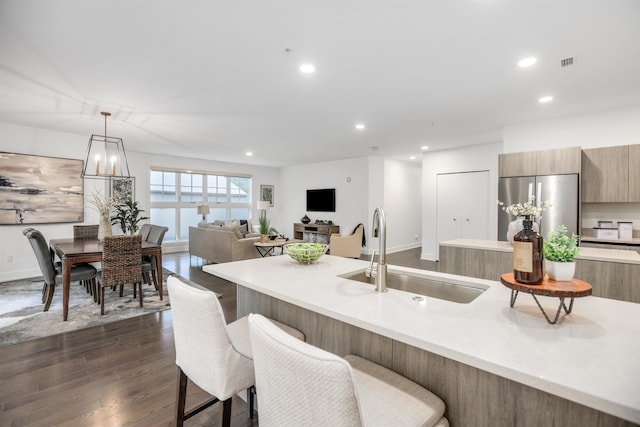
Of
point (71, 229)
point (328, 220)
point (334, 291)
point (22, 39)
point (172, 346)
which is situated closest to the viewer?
point (334, 291)

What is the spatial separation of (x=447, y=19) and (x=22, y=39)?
3.16 metres

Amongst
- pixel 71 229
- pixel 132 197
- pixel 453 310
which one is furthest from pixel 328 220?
pixel 453 310

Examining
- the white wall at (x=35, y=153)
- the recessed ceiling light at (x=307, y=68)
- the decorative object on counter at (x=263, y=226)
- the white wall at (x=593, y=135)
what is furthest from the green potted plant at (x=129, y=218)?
the white wall at (x=593, y=135)

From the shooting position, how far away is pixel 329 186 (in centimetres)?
866

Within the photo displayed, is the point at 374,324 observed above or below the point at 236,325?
above

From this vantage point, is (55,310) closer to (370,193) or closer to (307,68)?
(307,68)

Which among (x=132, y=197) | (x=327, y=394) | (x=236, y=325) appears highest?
(x=132, y=197)

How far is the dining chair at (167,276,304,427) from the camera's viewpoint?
A: 4.00 ft

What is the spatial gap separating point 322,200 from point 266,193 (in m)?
2.14

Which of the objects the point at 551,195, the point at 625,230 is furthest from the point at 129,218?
the point at 625,230

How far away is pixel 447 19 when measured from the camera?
2049 millimetres

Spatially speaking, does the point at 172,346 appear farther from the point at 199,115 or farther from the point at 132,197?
the point at 132,197

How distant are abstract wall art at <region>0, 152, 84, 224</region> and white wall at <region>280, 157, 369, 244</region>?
5190mm

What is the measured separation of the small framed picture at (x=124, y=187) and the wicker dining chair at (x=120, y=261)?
387 cm
